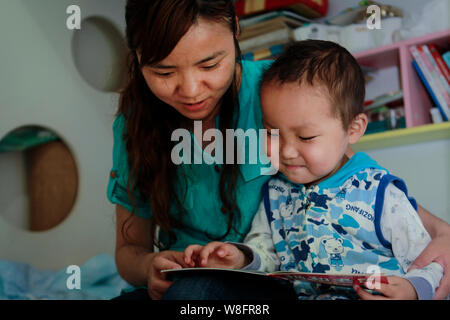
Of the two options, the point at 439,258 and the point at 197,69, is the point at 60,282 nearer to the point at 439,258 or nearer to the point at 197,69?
the point at 197,69

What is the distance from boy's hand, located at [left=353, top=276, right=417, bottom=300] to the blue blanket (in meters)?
0.92

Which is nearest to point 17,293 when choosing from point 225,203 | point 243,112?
point 225,203

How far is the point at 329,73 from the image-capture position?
0.93m

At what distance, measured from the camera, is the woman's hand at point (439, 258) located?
782 mm

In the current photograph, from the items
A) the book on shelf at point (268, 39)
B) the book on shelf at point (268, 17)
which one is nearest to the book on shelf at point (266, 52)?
the book on shelf at point (268, 39)

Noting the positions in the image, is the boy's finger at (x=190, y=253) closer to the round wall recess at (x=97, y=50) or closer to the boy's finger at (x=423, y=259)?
the boy's finger at (x=423, y=259)

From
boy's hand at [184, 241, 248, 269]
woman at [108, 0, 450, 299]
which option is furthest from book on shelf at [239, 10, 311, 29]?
boy's hand at [184, 241, 248, 269]

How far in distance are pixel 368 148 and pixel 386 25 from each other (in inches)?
19.9

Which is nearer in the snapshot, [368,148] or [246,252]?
[246,252]

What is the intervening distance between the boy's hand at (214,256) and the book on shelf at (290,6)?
4.40ft

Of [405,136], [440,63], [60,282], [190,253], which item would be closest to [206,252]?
[190,253]

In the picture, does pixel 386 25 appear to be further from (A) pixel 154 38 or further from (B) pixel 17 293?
(B) pixel 17 293

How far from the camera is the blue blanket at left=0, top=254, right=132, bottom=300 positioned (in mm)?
1446

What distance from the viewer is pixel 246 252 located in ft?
3.13
